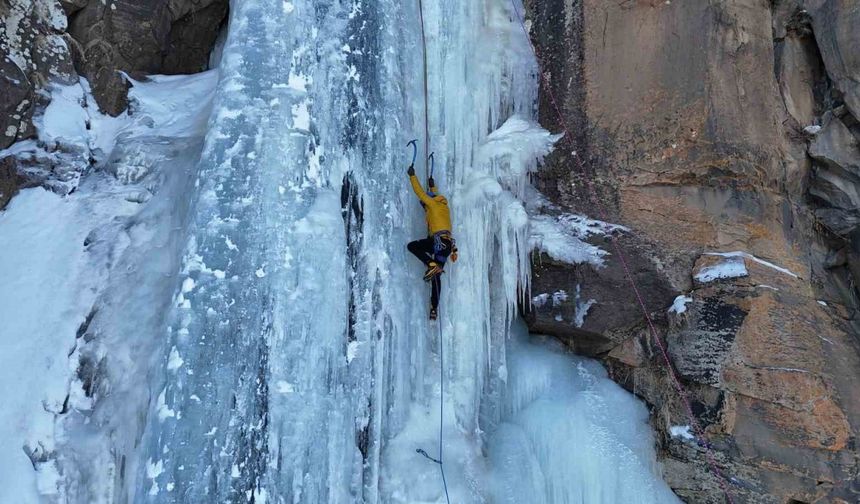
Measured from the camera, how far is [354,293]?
4473 millimetres

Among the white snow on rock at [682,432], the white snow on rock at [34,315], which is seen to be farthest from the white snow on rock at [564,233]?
the white snow on rock at [34,315]

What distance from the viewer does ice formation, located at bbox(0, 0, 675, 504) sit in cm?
399

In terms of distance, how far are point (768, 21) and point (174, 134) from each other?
16.3ft

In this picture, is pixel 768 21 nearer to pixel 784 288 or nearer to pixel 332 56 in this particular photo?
pixel 784 288

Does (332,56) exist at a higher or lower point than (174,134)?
higher

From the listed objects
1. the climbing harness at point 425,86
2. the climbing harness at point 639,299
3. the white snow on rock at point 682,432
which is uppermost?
the climbing harness at point 425,86

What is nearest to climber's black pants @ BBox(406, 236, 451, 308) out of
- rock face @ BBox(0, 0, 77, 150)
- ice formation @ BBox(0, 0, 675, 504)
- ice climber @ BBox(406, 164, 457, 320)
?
ice climber @ BBox(406, 164, 457, 320)

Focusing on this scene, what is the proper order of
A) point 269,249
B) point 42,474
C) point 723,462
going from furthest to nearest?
1. point 723,462
2. point 269,249
3. point 42,474

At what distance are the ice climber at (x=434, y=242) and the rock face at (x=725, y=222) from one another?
36.9 inches

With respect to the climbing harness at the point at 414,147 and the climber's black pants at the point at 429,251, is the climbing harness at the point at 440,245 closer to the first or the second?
the climber's black pants at the point at 429,251

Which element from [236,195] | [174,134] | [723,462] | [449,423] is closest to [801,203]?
[723,462]

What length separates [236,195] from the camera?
4.36 meters

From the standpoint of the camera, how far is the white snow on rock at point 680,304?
4.85 metres

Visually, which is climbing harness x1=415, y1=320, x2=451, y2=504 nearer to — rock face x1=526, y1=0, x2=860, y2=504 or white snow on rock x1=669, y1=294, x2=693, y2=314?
rock face x1=526, y1=0, x2=860, y2=504
